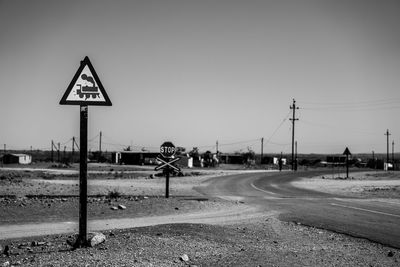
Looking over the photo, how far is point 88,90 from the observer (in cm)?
647

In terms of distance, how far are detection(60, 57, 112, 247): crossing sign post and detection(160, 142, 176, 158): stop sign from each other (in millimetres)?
9480

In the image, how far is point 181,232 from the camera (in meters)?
8.41

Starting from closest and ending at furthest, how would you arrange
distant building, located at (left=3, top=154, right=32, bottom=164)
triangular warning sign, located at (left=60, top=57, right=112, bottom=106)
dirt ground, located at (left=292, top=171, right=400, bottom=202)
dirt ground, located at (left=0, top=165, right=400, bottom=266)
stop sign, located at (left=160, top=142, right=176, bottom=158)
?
dirt ground, located at (left=0, top=165, right=400, bottom=266)
triangular warning sign, located at (left=60, top=57, right=112, bottom=106)
stop sign, located at (left=160, top=142, right=176, bottom=158)
dirt ground, located at (left=292, top=171, right=400, bottom=202)
distant building, located at (left=3, top=154, right=32, bottom=164)

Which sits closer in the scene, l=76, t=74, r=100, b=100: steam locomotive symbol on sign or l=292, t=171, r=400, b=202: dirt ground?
l=76, t=74, r=100, b=100: steam locomotive symbol on sign

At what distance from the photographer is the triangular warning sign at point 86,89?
6414 millimetres

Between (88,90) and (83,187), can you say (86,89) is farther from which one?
(83,187)

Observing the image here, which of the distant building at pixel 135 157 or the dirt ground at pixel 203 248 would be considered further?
the distant building at pixel 135 157

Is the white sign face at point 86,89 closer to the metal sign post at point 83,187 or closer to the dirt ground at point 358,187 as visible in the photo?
the metal sign post at point 83,187

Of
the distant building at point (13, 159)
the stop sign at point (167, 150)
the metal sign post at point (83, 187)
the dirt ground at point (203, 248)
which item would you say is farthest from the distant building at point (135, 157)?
the metal sign post at point (83, 187)

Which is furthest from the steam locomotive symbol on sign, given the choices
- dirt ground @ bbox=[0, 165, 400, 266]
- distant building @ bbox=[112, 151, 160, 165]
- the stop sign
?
distant building @ bbox=[112, 151, 160, 165]

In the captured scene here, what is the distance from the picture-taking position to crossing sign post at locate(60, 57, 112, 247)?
642cm

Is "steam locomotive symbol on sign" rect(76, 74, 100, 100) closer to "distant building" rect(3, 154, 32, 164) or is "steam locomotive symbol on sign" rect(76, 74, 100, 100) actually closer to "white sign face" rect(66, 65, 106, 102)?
"white sign face" rect(66, 65, 106, 102)

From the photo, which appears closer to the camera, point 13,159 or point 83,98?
point 83,98

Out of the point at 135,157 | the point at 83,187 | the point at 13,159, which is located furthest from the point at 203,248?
the point at 13,159
